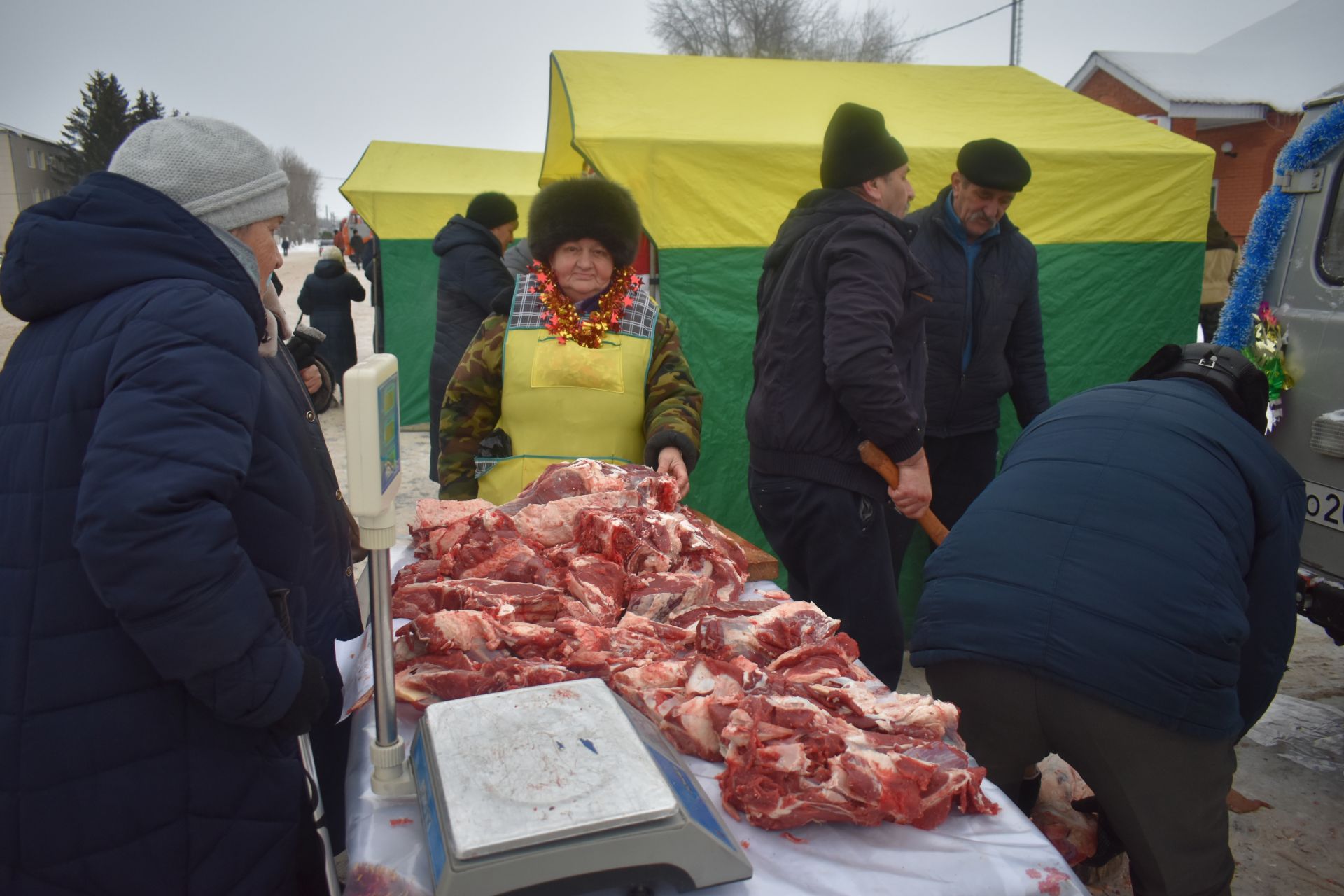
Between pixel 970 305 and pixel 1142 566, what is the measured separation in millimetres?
2285

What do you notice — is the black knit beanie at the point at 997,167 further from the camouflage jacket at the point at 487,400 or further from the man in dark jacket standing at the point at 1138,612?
the man in dark jacket standing at the point at 1138,612

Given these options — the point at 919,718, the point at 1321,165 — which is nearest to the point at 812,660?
the point at 919,718

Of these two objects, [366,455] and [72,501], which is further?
[72,501]

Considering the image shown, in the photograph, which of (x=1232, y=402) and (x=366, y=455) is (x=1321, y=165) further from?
(x=366, y=455)

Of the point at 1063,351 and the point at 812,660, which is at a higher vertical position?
the point at 1063,351

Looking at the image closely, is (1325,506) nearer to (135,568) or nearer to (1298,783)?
(1298,783)

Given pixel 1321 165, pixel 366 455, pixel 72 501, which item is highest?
pixel 1321 165

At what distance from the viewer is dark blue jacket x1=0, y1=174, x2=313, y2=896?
52.5 inches

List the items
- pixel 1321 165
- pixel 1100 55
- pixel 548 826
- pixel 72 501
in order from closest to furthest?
pixel 548 826 < pixel 72 501 < pixel 1321 165 < pixel 1100 55

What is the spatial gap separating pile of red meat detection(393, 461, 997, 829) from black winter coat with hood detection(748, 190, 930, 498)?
570 millimetres

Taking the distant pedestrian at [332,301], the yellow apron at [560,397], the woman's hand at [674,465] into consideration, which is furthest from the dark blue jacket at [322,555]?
the distant pedestrian at [332,301]

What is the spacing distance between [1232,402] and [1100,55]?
21.5 meters

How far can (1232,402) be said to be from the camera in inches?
94.9

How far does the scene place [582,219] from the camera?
321 cm
